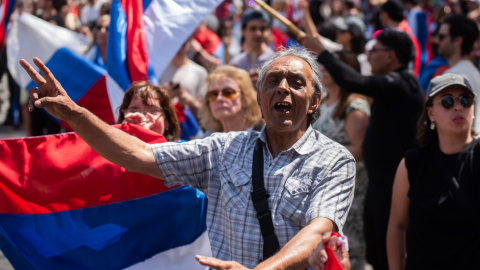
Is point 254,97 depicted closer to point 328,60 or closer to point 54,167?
point 328,60

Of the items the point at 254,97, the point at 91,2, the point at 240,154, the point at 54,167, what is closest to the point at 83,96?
the point at 254,97

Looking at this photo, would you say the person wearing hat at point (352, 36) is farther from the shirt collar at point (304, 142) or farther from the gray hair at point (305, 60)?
the shirt collar at point (304, 142)

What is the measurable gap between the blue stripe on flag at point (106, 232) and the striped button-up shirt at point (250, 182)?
29.7 inches

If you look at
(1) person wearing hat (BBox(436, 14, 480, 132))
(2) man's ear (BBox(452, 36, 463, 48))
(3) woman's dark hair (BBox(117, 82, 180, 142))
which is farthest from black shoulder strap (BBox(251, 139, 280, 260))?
(2) man's ear (BBox(452, 36, 463, 48))

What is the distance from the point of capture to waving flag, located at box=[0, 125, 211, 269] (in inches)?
134

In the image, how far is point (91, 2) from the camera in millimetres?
13742

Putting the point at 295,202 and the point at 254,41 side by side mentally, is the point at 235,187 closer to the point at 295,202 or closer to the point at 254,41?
the point at 295,202

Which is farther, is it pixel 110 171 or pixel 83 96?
pixel 83 96

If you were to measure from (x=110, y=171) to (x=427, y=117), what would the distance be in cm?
175

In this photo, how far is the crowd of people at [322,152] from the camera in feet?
8.59

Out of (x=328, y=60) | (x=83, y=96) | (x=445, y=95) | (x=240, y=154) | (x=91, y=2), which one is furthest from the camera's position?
(x=91, y=2)

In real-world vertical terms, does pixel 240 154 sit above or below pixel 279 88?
below

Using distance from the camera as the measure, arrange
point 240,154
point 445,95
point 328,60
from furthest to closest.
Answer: point 328,60
point 445,95
point 240,154

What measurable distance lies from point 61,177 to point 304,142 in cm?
141
